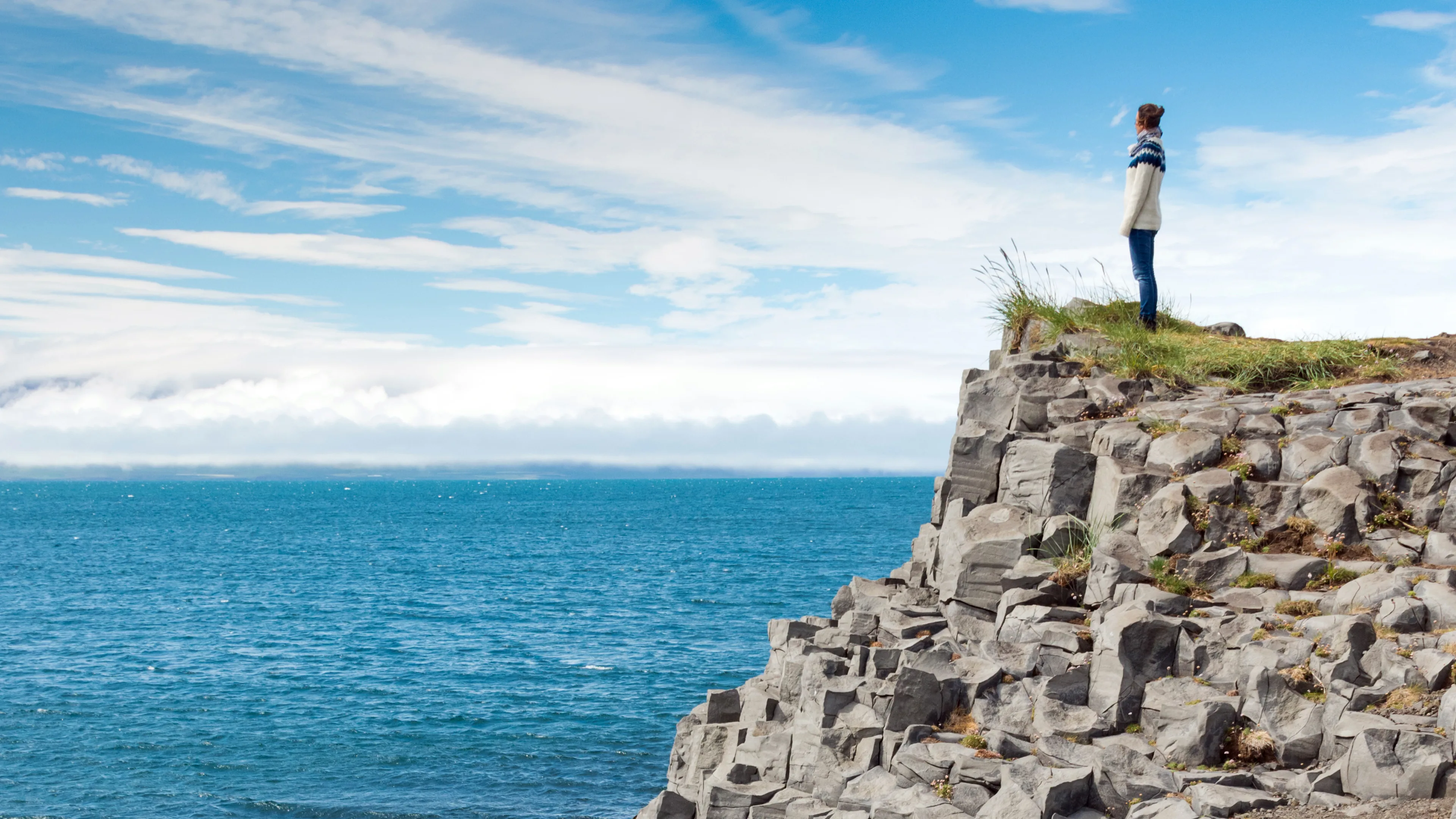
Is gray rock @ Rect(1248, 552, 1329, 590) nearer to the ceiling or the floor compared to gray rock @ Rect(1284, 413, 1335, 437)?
nearer to the floor

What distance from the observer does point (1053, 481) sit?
627 inches

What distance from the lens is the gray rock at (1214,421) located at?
16.0m

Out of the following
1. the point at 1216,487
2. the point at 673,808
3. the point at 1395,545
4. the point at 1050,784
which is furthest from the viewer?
the point at 673,808

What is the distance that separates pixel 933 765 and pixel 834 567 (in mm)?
68784

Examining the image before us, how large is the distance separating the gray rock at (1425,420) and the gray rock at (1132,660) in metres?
5.87

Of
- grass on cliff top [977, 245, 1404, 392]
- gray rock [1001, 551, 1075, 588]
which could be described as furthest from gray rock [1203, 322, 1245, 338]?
gray rock [1001, 551, 1075, 588]

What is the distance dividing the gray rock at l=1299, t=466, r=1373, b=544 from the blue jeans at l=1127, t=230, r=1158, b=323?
22.6 ft

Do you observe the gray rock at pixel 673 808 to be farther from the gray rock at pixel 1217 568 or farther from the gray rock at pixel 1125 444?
the gray rock at pixel 1125 444

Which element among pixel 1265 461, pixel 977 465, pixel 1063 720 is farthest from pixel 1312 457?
pixel 1063 720

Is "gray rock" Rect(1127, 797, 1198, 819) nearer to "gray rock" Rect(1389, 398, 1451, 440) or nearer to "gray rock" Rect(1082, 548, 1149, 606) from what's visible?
"gray rock" Rect(1082, 548, 1149, 606)

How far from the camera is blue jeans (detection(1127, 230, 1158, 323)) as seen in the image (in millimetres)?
20031

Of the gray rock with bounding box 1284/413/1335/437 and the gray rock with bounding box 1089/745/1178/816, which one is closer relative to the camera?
the gray rock with bounding box 1089/745/1178/816

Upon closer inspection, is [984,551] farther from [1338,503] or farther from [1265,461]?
[1338,503]

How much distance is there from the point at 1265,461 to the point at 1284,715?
16.5 ft
